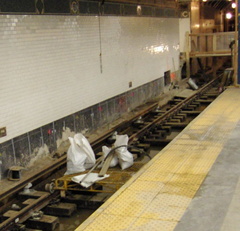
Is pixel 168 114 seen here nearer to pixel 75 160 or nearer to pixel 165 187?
pixel 75 160

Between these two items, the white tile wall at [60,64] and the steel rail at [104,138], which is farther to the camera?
the white tile wall at [60,64]

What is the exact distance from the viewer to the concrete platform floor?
4.60m

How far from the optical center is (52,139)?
9.16 m

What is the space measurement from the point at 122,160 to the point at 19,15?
3.35 m

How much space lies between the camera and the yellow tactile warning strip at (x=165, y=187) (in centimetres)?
481

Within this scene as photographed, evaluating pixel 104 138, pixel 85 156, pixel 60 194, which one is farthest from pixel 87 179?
pixel 104 138

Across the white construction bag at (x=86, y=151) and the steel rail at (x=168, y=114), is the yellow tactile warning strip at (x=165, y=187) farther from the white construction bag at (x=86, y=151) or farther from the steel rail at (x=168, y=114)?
the steel rail at (x=168, y=114)

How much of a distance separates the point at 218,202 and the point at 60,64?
539 centimetres

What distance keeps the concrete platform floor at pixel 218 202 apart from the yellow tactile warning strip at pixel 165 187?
10 cm

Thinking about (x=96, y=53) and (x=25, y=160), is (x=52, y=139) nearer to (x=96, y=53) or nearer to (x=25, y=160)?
(x=25, y=160)

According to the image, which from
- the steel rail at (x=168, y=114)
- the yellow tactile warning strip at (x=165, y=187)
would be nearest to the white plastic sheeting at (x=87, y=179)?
the yellow tactile warning strip at (x=165, y=187)

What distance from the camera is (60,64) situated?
938 cm

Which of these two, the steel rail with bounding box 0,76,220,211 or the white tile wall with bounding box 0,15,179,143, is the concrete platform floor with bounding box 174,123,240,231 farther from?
the white tile wall with bounding box 0,15,179,143

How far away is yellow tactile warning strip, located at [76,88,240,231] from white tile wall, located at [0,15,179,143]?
2832 mm
